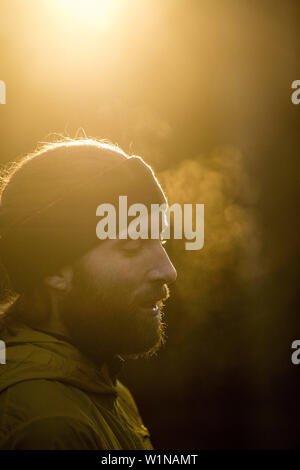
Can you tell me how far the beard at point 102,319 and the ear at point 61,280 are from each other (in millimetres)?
25

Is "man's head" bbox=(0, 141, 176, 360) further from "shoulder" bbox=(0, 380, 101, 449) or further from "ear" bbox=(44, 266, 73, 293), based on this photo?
"shoulder" bbox=(0, 380, 101, 449)

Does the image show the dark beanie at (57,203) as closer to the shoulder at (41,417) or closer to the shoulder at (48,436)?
the shoulder at (41,417)

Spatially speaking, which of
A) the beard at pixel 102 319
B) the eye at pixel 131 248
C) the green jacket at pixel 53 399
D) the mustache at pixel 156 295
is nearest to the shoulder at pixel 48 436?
the green jacket at pixel 53 399

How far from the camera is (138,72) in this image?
14.0ft

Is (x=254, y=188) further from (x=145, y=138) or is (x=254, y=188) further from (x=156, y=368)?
(x=156, y=368)

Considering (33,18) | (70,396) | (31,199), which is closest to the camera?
(70,396)

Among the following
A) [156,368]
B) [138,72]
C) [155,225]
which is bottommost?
[156,368]

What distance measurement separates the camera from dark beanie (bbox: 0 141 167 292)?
1.63m

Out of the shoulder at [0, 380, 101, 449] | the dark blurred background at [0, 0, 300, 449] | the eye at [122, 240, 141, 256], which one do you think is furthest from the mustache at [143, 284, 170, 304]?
the dark blurred background at [0, 0, 300, 449]

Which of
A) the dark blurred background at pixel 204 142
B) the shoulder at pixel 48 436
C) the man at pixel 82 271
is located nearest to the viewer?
the shoulder at pixel 48 436

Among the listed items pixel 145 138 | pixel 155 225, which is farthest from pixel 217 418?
pixel 155 225

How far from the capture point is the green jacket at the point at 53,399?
1.13m

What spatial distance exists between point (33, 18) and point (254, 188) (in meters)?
2.92
